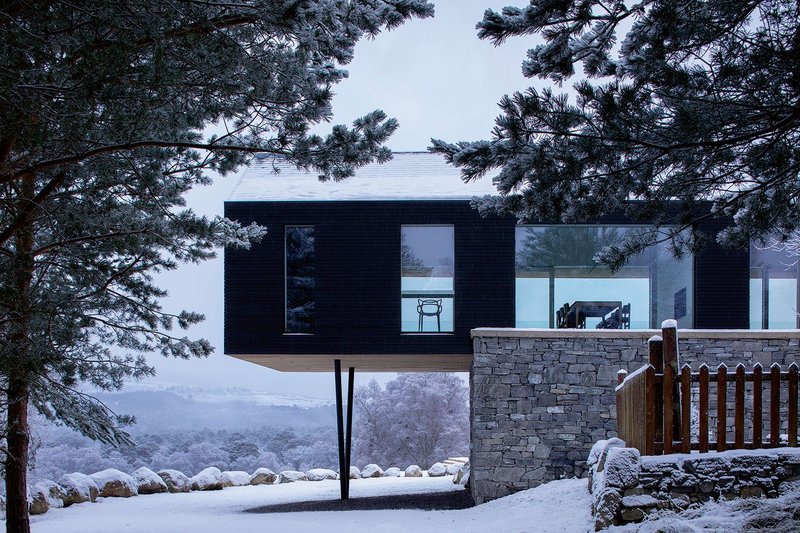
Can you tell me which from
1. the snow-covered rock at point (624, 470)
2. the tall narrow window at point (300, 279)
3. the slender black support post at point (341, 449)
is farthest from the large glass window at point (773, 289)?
the snow-covered rock at point (624, 470)

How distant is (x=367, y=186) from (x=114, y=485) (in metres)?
7.21

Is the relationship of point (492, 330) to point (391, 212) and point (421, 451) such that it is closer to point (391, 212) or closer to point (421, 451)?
point (391, 212)

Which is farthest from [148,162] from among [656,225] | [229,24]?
[656,225]

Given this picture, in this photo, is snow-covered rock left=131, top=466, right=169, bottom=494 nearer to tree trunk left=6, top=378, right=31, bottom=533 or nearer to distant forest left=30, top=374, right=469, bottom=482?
tree trunk left=6, top=378, right=31, bottom=533

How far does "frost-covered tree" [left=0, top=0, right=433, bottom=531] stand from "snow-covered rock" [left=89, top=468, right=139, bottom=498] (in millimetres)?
6136

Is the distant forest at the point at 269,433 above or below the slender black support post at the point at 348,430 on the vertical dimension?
below

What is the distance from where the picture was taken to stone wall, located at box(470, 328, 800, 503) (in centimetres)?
1246

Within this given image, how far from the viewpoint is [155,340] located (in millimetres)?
9812

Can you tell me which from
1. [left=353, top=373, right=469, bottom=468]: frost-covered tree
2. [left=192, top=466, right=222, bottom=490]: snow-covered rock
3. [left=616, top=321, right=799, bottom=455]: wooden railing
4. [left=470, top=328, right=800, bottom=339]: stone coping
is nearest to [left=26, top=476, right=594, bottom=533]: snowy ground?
[left=616, top=321, right=799, bottom=455]: wooden railing

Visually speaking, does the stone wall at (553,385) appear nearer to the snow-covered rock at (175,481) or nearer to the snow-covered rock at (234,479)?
the snow-covered rock at (175,481)

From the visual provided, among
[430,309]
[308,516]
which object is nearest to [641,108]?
[430,309]

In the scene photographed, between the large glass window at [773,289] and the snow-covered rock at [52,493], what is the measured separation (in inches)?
450

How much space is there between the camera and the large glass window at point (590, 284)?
1288cm

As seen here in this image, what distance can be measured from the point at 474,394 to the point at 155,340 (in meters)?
5.15
